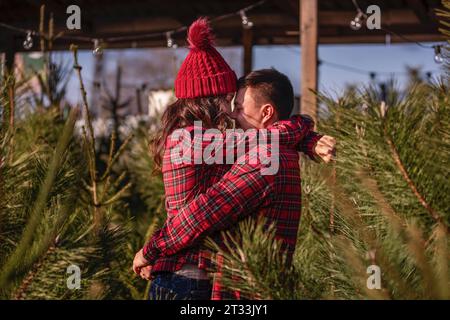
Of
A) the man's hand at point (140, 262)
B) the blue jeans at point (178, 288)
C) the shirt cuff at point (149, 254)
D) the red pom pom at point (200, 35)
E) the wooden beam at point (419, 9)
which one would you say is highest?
the wooden beam at point (419, 9)

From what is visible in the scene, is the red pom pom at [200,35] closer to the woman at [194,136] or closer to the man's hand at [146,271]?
the woman at [194,136]

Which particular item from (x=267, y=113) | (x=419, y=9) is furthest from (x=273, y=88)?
(x=419, y=9)

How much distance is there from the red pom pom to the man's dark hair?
0.14 m

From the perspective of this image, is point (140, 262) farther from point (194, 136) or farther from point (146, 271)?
point (194, 136)

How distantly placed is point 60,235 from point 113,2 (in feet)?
22.9

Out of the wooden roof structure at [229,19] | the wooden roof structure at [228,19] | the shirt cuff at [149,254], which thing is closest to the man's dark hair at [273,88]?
the shirt cuff at [149,254]

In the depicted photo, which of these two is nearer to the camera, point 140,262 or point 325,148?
point 325,148

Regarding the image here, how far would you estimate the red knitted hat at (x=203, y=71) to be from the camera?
171 centimetres

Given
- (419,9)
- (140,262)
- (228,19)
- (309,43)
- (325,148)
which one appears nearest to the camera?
(325,148)

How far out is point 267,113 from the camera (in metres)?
1.72

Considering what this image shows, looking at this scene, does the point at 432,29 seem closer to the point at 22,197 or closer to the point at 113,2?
the point at 113,2

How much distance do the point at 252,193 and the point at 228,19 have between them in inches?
286
